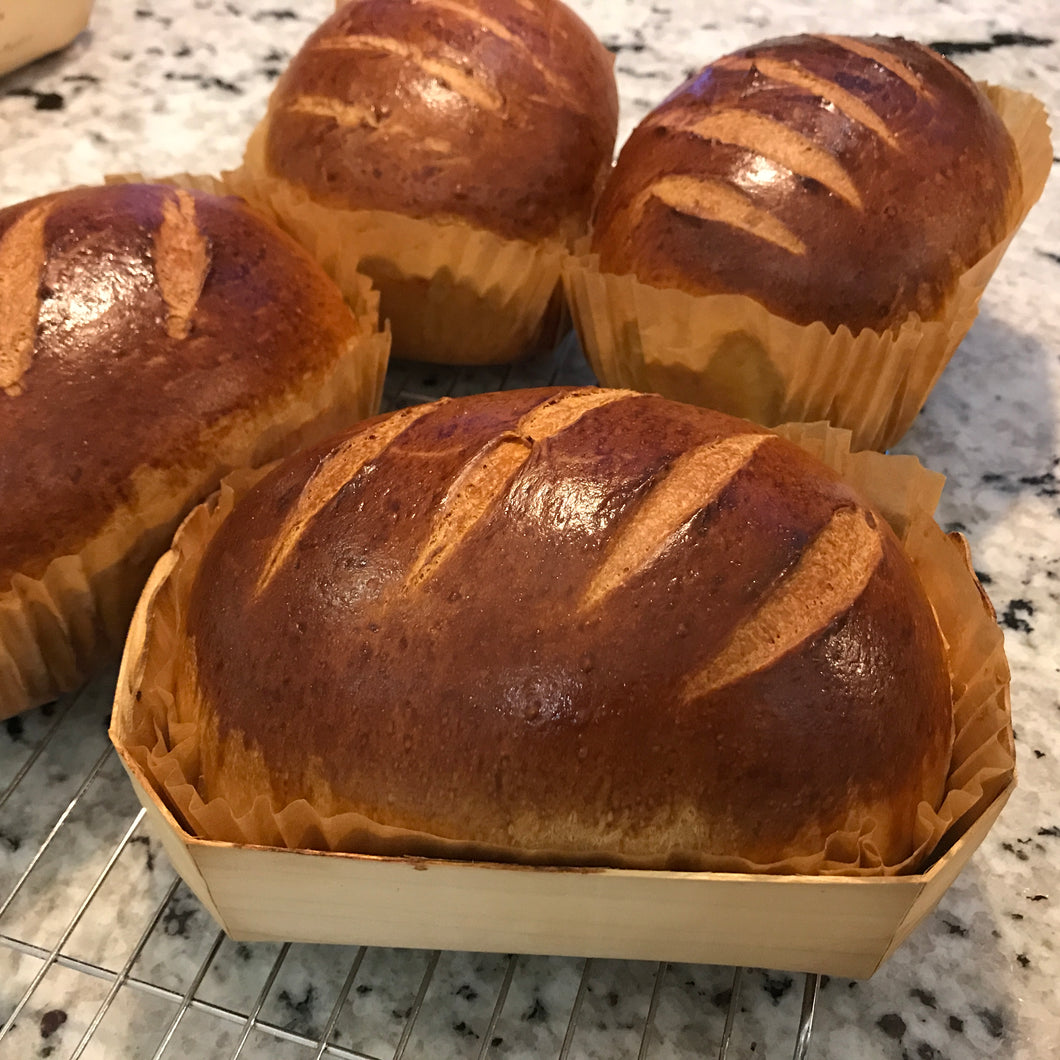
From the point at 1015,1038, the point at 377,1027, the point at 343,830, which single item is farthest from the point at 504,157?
the point at 1015,1038

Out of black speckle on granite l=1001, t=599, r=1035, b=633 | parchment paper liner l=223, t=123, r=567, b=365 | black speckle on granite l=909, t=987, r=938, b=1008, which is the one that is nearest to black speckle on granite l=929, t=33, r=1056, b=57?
parchment paper liner l=223, t=123, r=567, b=365

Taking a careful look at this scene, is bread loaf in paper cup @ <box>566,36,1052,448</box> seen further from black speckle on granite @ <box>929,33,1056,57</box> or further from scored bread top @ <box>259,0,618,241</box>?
black speckle on granite @ <box>929,33,1056,57</box>

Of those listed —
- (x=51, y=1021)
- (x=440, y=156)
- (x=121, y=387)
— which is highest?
(x=440, y=156)

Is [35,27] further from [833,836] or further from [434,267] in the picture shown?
[833,836]

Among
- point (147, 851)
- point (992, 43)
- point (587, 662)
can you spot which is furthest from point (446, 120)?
point (992, 43)

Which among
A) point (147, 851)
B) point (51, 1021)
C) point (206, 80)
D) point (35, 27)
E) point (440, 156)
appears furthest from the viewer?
point (206, 80)

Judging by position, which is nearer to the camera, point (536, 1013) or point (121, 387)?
point (536, 1013)

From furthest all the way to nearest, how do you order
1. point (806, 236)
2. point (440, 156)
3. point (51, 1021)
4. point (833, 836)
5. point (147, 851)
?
point (440, 156) → point (806, 236) → point (147, 851) → point (51, 1021) → point (833, 836)
